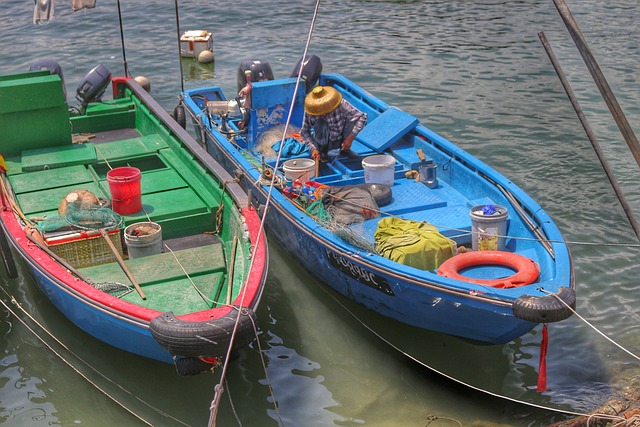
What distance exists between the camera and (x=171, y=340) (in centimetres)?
628

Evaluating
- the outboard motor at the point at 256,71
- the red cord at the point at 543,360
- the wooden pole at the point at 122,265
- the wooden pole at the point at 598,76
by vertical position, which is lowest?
the red cord at the point at 543,360

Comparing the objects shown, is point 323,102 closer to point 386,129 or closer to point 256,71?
point 386,129

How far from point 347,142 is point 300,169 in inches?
30.4

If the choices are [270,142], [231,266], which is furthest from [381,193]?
[270,142]

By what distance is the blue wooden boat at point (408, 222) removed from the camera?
6.99m

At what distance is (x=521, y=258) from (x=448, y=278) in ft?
2.68

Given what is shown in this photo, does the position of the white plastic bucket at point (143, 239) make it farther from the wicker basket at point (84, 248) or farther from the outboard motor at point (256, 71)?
the outboard motor at point (256, 71)

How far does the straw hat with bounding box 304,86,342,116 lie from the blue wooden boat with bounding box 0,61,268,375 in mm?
1325

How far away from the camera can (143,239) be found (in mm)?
8031

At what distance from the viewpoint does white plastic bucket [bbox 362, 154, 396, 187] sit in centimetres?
924

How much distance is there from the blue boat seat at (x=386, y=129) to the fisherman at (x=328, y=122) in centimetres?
49

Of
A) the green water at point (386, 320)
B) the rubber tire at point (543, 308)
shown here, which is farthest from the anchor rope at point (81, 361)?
the rubber tire at point (543, 308)

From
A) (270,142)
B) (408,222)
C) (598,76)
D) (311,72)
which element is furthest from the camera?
(311,72)

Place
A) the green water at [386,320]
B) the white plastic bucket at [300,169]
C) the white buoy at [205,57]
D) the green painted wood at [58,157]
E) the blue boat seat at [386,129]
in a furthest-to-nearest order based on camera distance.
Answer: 1. the white buoy at [205,57]
2. the blue boat seat at [386,129]
3. the green painted wood at [58,157]
4. the white plastic bucket at [300,169]
5. the green water at [386,320]
